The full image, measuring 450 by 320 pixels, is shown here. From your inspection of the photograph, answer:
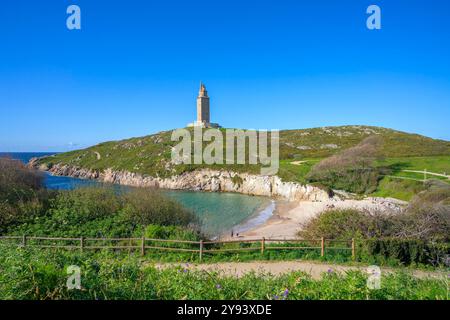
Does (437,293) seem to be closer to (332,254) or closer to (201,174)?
(332,254)

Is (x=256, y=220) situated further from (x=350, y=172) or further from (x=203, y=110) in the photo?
(x=203, y=110)

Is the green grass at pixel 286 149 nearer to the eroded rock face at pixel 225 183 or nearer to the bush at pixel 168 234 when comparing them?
the eroded rock face at pixel 225 183

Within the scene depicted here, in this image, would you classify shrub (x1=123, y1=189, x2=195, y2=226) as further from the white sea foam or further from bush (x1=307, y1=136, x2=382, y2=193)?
bush (x1=307, y1=136, x2=382, y2=193)

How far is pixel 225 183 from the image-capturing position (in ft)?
196

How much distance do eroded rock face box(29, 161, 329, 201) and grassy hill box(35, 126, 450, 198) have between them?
1682 millimetres

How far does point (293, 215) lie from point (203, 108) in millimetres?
80681

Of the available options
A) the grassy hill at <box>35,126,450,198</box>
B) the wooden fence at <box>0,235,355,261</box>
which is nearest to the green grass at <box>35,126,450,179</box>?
the grassy hill at <box>35,126,450,198</box>

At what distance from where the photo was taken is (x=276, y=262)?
44.5 ft
